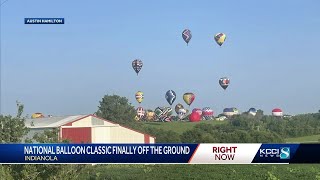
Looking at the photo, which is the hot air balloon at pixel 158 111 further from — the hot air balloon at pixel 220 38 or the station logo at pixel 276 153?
the station logo at pixel 276 153

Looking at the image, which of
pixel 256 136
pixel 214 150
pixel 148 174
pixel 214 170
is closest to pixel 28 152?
pixel 214 150

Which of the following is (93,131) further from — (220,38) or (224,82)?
(224,82)

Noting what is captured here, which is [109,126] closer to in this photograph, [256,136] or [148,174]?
[148,174]

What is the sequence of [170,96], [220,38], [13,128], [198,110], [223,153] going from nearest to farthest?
[223,153], [13,128], [220,38], [170,96], [198,110]

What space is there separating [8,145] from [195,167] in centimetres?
3471

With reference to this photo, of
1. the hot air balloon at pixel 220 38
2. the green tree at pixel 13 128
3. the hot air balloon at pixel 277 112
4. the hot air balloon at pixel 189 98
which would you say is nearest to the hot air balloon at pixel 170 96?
the hot air balloon at pixel 189 98

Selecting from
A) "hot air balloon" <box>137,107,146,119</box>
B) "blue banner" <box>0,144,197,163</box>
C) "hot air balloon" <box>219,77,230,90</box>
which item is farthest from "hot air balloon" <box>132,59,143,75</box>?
"blue banner" <box>0,144,197,163</box>

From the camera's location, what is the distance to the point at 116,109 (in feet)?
305

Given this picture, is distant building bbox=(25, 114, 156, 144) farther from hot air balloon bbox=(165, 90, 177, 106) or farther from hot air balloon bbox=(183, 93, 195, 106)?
hot air balloon bbox=(165, 90, 177, 106)

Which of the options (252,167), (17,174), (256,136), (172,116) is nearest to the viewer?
(17,174)

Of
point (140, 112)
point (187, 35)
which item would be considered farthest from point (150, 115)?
point (187, 35)

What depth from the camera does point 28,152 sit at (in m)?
12.5

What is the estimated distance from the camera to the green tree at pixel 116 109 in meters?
91.2

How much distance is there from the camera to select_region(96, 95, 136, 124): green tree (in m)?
91.2
